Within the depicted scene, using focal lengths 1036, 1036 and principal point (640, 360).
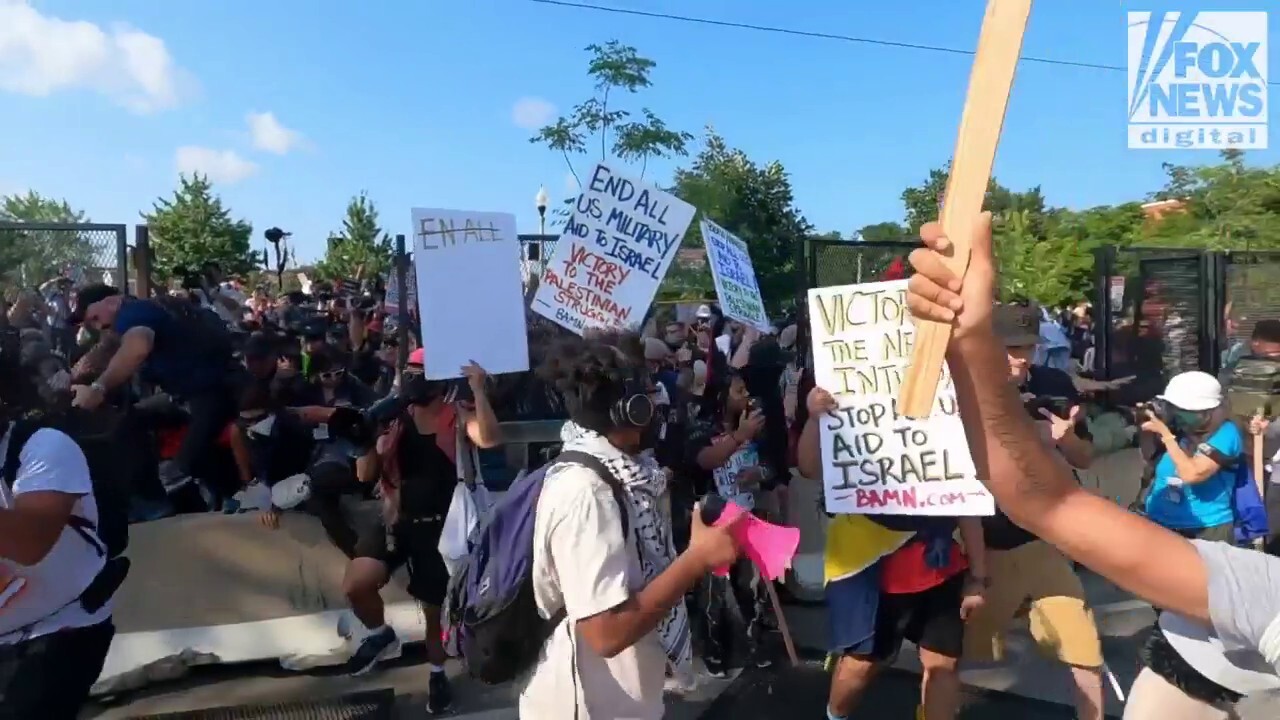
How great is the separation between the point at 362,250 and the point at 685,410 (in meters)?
45.6

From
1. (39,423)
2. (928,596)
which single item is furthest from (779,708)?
(39,423)

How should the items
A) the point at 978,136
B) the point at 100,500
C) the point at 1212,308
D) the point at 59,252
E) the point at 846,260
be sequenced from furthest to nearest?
1. the point at 1212,308
2. the point at 846,260
3. the point at 59,252
4. the point at 100,500
5. the point at 978,136

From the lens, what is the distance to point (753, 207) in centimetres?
3281

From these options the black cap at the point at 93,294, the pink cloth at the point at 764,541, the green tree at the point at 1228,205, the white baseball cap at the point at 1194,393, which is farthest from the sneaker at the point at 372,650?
the green tree at the point at 1228,205

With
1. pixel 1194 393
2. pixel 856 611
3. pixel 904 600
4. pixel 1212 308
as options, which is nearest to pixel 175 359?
pixel 856 611

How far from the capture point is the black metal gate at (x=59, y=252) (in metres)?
6.09

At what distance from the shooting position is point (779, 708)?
4.98m

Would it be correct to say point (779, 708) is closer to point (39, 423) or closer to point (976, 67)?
point (39, 423)

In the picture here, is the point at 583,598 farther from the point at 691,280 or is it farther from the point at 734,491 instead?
the point at 691,280

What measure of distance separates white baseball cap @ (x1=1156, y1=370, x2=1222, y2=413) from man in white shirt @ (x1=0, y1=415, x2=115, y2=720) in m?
4.76

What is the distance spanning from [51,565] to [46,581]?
0.04m

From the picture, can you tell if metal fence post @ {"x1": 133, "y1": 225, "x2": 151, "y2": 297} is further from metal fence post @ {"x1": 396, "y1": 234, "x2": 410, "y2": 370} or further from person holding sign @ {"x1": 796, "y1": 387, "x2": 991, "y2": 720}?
person holding sign @ {"x1": 796, "y1": 387, "x2": 991, "y2": 720}

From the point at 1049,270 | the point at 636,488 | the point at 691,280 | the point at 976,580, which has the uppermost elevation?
the point at 1049,270

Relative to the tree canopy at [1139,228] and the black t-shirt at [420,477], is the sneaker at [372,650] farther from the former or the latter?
the tree canopy at [1139,228]
